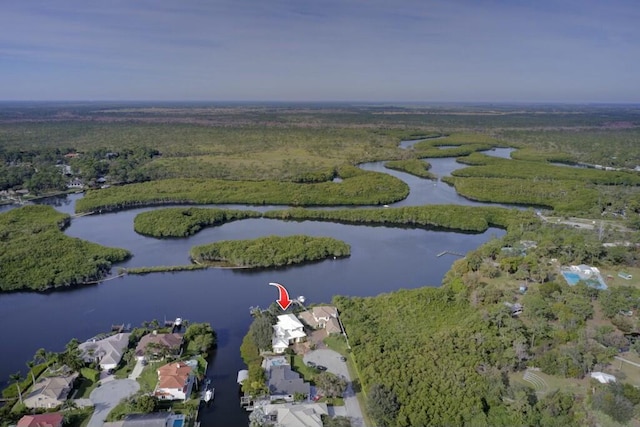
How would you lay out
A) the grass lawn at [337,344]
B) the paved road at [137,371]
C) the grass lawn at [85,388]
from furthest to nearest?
the grass lawn at [337,344]
the paved road at [137,371]
the grass lawn at [85,388]

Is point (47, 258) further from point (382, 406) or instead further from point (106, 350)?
point (382, 406)

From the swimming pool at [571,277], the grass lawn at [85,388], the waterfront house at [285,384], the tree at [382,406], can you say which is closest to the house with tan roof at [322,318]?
the waterfront house at [285,384]

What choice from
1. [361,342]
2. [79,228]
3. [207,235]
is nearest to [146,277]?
[207,235]

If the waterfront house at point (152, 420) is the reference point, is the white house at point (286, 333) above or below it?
above

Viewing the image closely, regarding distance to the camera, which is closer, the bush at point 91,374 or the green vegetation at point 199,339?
the bush at point 91,374

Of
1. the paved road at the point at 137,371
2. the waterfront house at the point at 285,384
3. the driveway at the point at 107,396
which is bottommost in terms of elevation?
the driveway at the point at 107,396

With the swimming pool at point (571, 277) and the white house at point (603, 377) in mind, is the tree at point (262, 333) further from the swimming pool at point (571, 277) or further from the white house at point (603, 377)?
the swimming pool at point (571, 277)

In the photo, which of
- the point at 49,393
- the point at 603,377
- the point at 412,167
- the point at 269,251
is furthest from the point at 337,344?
the point at 412,167

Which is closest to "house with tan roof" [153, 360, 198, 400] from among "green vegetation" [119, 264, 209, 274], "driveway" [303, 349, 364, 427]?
"driveway" [303, 349, 364, 427]

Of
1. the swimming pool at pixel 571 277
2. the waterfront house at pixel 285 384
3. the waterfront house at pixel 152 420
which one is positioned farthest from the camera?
the swimming pool at pixel 571 277
